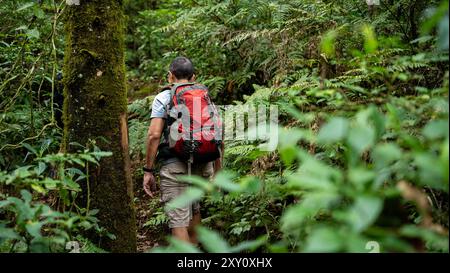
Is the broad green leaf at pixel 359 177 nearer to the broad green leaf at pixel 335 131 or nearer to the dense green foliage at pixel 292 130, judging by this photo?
the dense green foliage at pixel 292 130

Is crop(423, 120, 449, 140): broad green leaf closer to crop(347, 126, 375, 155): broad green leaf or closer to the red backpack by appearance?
crop(347, 126, 375, 155): broad green leaf

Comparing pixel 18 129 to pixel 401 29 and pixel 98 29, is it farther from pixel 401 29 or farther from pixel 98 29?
pixel 401 29

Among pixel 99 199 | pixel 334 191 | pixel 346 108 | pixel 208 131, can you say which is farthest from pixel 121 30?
pixel 334 191

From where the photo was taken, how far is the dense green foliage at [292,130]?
154 centimetres

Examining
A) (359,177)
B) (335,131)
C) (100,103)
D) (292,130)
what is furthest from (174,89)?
(359,177)

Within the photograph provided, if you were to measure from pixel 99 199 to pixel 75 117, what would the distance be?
75 cm

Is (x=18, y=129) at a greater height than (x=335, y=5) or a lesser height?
lesser

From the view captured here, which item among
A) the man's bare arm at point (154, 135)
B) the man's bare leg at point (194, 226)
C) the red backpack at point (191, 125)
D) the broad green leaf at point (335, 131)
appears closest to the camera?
the broad green leaf at point (335, 131)

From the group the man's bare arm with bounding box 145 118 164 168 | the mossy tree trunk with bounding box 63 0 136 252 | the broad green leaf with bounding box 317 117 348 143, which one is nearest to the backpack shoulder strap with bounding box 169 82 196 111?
the man's bare arm with bounding box 145 118 164 168

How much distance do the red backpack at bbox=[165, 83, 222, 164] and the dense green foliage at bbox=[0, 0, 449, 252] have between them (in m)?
0.47

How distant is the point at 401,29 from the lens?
484 centimetres

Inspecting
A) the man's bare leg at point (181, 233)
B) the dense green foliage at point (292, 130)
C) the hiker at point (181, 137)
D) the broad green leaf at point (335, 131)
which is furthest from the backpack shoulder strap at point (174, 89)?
the broad green leaf at point (335, 131)

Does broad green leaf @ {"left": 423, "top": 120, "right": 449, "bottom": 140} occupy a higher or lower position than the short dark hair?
lower

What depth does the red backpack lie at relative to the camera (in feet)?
14.4
